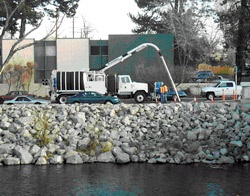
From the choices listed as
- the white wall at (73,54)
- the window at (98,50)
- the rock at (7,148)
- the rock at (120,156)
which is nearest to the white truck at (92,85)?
the rock at (7,148)

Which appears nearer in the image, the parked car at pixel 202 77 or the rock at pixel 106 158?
the rock at pixel 106 158

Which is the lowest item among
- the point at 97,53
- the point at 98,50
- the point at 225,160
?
the point at 225,160

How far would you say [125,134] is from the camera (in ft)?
69.6

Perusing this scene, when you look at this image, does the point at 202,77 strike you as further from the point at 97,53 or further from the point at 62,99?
the point at 62,99

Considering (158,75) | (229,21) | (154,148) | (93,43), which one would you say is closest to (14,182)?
(154,148)

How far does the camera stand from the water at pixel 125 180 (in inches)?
568

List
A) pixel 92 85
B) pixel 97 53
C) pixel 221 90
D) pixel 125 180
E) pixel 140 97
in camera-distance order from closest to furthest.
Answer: pixel 125 180 → pixel 92 85 → pixel 140 97 → pixel 221 90 → pixel 97 53

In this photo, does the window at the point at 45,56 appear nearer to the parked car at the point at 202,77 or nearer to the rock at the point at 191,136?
the parked car at the point at 202,77

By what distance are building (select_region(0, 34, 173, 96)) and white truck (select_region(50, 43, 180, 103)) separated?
15.4m

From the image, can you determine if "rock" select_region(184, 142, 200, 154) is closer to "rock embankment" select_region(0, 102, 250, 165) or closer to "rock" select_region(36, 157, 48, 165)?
"rock embankment" select_region(0, 102, 250, 165)

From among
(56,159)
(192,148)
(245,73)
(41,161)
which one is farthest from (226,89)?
(41,161)

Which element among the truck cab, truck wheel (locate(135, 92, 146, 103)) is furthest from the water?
the truck cab

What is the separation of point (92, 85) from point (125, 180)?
19.1m

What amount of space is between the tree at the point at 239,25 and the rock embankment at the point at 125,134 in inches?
914
